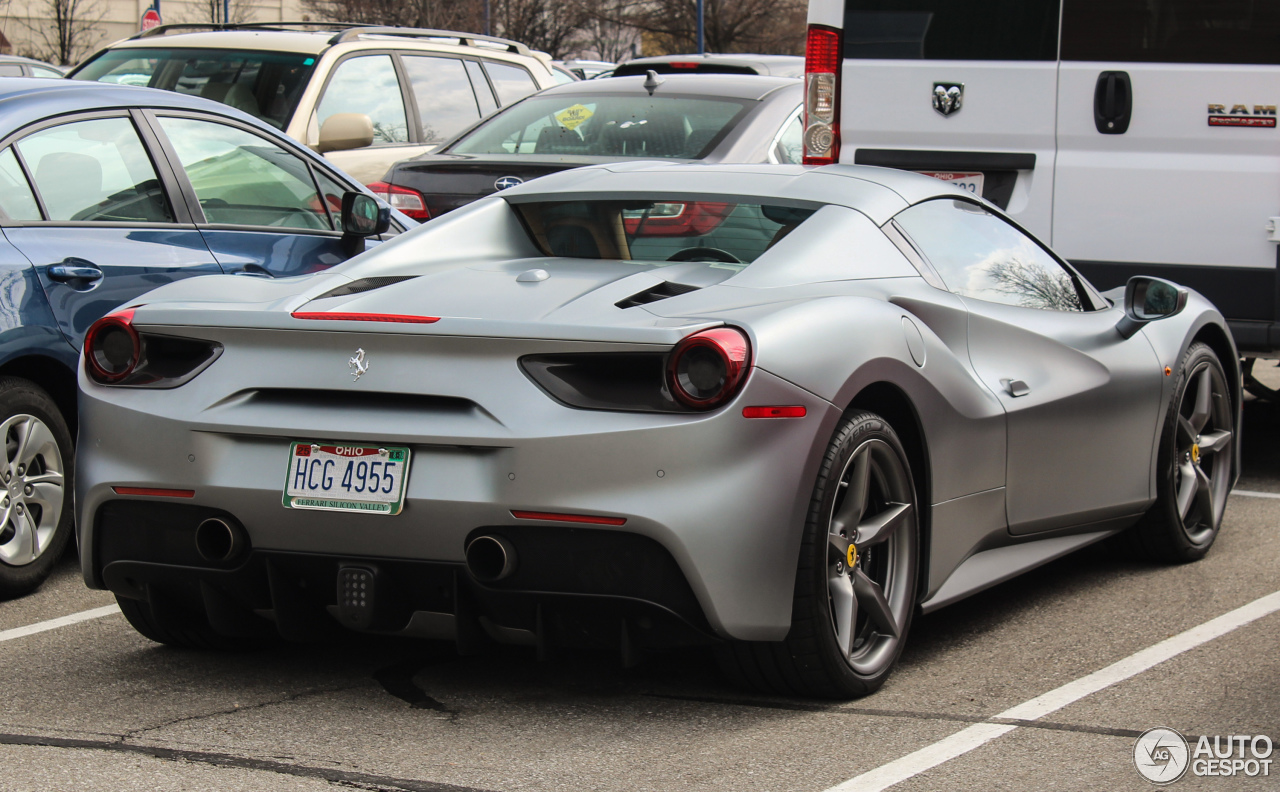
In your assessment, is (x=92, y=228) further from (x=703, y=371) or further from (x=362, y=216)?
(x=703, y=371)

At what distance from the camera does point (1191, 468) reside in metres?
5.97

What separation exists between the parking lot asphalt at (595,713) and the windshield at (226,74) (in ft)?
17.7

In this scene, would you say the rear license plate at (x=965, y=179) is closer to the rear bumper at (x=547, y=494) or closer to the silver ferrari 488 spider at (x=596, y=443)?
the silver ferrari 488 spider at (x=596, y=443)

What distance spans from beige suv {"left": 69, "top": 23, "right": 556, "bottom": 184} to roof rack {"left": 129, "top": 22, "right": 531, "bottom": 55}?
17 millimetres

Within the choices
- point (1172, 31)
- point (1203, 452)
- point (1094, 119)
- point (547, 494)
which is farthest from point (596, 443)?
point (1172, 31)

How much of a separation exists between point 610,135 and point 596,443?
5386 millimetres

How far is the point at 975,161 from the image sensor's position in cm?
751

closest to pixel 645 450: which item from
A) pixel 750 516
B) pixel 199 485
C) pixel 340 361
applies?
pixel 750 516

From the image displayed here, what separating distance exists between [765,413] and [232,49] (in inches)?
297

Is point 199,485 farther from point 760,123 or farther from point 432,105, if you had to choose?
point 432,105

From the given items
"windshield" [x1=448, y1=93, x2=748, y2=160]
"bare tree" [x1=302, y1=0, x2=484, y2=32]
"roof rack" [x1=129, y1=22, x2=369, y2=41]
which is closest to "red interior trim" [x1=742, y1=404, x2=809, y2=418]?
"windshield" [x1=448, y1=93, x2=748, y2=160]

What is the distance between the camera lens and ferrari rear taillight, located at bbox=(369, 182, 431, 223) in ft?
28.0

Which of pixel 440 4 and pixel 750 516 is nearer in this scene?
pixel 750 516

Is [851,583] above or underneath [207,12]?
underneath
